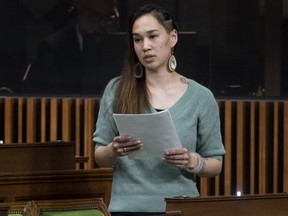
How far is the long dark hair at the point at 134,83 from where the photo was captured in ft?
12.6

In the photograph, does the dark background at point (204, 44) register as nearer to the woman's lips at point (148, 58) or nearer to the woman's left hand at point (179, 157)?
the woman's lips at point (148, 58)

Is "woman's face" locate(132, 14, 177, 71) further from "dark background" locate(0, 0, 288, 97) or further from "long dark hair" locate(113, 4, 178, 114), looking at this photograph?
"dark background" locate(0, 0, 288, 97)

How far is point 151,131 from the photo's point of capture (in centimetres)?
371

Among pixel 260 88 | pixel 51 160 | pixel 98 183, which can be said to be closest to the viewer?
pixel 98 183

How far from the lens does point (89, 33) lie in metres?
8.27

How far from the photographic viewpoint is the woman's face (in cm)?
385

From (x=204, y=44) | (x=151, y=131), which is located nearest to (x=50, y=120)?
(x=204, y=44)

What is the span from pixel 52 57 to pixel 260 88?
6.20 feet

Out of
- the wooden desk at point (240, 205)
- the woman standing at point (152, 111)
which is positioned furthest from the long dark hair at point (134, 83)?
the wooden desk at point (240, 205)

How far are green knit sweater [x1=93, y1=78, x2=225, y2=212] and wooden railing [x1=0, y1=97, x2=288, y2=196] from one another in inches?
169

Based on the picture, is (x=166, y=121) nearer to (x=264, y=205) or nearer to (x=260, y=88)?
(x=264, y=205)

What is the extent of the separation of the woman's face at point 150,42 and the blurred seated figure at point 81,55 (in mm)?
4366

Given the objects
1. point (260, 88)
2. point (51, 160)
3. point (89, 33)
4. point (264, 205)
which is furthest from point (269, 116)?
point (264, 205)

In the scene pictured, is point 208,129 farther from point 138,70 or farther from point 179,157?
point 138,70
